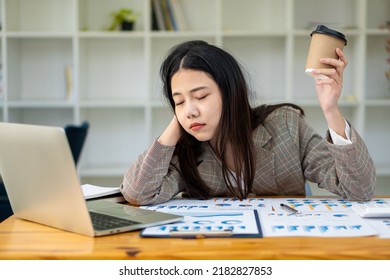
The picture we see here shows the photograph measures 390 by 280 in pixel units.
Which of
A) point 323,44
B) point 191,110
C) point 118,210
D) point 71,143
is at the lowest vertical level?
point 71,143

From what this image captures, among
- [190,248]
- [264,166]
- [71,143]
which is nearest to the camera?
[190,248]

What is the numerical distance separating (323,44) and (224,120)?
420mm

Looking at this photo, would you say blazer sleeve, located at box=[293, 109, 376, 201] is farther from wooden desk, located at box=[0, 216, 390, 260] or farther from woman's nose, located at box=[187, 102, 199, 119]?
wooden desk, located at box=[0, 216, 390, 260]

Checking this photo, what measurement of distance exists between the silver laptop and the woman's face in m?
0.31

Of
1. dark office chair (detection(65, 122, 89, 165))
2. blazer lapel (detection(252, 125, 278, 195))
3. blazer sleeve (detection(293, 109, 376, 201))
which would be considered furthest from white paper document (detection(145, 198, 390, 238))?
dark office chair (detection(65, 122, 89, 165))

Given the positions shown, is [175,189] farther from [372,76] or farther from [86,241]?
[372,76]

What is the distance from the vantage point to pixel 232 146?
73.8 inches

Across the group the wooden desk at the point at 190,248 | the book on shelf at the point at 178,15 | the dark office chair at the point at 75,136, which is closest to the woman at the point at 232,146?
the wooden desk at the point at 190,248

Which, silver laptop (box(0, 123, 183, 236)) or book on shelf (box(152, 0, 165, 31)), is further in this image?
book on shelf (box(152, 0, 165, 31))

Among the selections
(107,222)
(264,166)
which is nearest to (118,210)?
(107,222)

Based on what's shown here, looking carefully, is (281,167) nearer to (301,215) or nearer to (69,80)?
(301,215)

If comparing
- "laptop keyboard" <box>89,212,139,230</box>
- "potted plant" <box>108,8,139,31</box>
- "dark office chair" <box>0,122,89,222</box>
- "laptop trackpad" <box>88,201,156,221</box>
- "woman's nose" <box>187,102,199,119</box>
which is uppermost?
"potted plant" <box>108,8,139,31</box>

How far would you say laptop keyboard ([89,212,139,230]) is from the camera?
1334 millimetres
